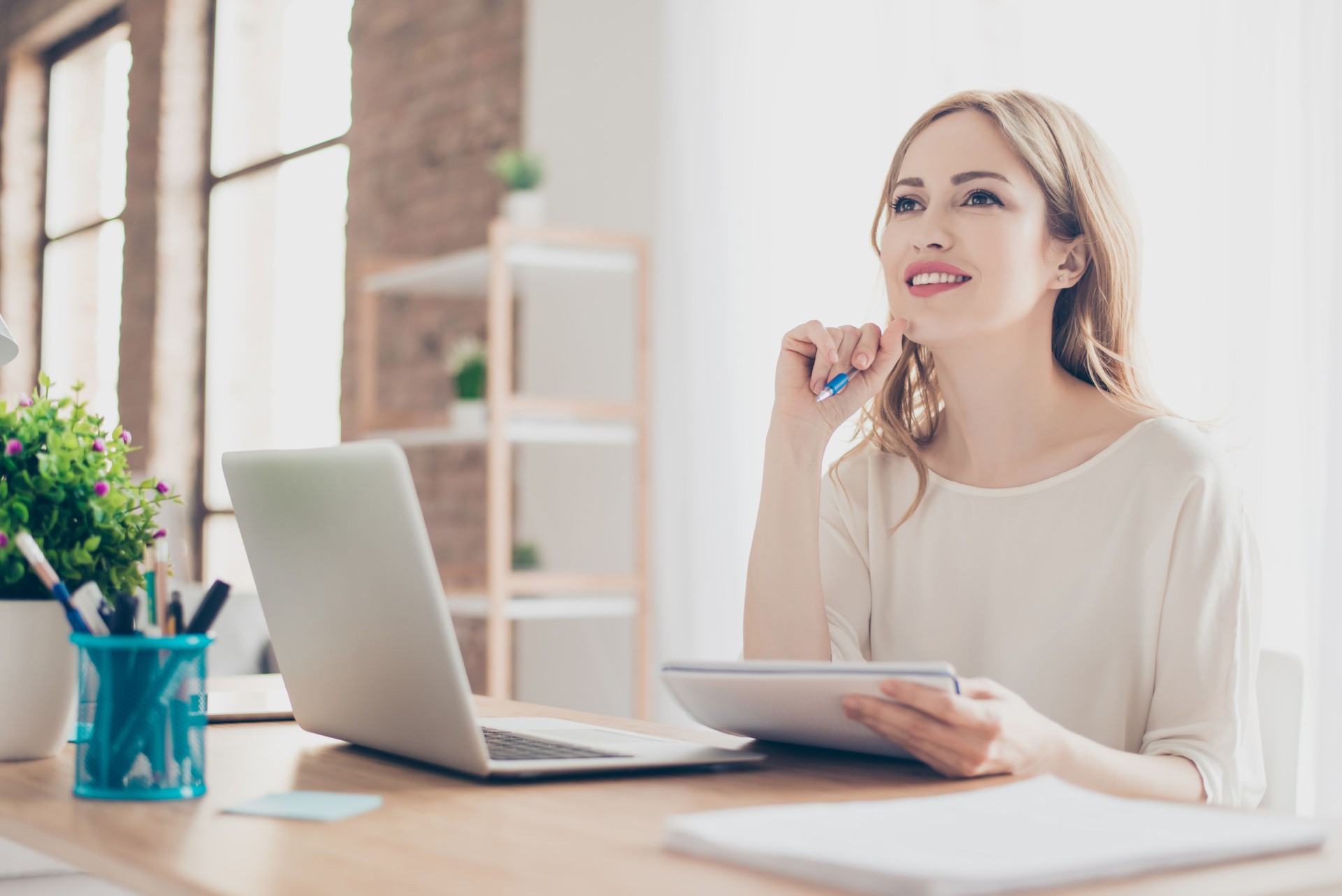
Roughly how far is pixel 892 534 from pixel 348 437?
12.3ft

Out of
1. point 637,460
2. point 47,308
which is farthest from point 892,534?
point 47,308

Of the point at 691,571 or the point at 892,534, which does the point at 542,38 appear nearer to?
the point at 691,571

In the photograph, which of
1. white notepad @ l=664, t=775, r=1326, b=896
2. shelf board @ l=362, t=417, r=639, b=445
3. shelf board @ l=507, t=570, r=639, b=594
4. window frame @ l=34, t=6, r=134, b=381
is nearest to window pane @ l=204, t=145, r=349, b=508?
window frame @ l=34, t=6, r=134, b=381

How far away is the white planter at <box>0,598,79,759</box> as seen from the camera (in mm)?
1037

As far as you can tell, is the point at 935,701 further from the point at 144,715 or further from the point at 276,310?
the point at 276,310

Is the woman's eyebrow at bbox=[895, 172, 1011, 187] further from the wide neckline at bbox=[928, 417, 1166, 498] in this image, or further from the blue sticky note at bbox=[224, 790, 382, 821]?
the blue sticky note at bbox=[224, 790, 382, 821]

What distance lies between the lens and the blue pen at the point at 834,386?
161 centimetres

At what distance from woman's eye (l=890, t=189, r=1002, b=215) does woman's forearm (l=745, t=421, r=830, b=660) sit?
1.15 ft

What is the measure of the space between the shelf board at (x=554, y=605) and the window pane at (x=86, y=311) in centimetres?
385

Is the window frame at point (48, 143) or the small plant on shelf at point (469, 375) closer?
the small plant on shelf at point (469, 375)

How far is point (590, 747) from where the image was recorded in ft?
3.50

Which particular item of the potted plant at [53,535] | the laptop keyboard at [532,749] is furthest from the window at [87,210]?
the laptop keyboard at [532,749]

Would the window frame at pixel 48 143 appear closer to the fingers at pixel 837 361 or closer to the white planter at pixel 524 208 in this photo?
the white planter at pixel 524 208

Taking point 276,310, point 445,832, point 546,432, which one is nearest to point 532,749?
point 445,832
